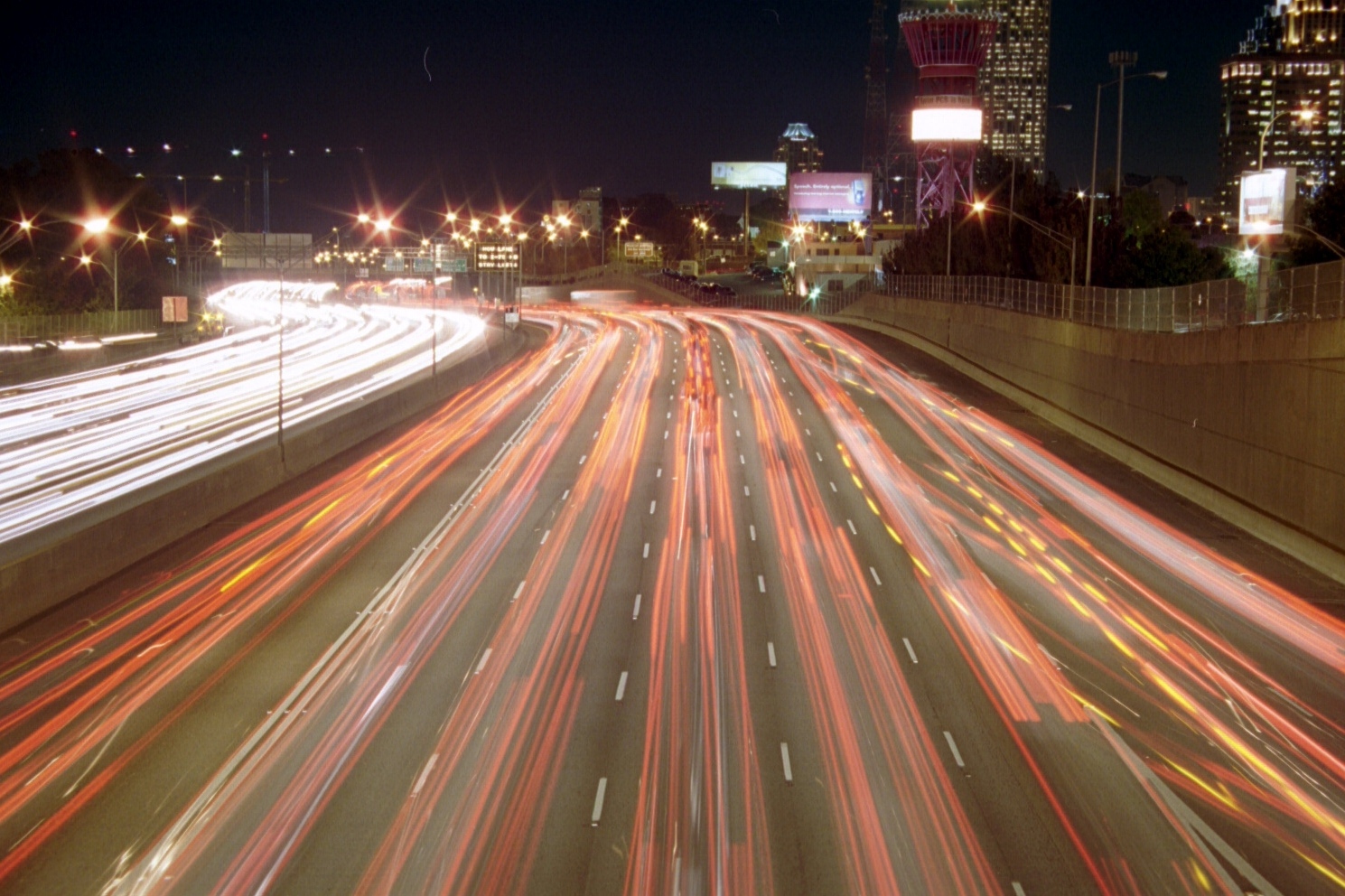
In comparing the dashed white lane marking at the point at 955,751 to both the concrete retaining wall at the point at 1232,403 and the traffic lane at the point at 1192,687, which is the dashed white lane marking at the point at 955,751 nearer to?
the traffic lane at the point at 1192,687

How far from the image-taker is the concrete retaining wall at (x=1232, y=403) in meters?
26.8

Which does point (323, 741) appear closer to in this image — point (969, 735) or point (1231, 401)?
point (969, 735)

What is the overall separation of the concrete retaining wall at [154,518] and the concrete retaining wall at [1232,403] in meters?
22.4

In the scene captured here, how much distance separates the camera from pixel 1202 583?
26.4m

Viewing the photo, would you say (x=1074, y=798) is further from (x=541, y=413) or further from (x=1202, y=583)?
(x=541, y=413)

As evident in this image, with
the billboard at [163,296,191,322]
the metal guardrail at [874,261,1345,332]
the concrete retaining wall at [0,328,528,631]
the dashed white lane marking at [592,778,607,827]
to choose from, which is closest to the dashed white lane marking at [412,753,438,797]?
the dashed white lane marking at [592,778,607,827]

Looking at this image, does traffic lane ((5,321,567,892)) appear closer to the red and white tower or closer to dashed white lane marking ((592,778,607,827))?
dashed white lane marking ((592,778,607,827))

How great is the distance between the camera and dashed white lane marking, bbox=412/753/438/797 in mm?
15861

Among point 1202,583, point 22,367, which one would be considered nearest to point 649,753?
point 1202,583

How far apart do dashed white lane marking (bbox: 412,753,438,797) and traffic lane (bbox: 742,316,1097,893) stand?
5992 millimetres

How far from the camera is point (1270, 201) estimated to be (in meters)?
70.1

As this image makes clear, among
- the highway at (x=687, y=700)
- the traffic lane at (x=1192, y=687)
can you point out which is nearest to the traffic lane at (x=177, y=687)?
the highway at (x=687, y=700)

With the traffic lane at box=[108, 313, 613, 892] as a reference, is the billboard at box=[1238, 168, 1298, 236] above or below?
above

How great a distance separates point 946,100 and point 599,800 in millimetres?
127699
